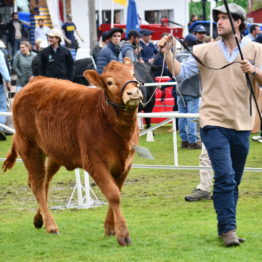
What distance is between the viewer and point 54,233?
855 centimetres

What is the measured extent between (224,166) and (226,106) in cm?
53

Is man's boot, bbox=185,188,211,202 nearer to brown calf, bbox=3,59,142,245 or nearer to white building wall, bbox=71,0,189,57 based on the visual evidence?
brown calf, bbox=3,59,142,245

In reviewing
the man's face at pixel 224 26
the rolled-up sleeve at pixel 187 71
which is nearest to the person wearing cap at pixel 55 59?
the rolled-up sleeve at pixel 187 71

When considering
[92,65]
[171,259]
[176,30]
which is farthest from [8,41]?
[171,259]

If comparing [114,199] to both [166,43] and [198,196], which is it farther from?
[198,196]

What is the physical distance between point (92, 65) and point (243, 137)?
15773 millimetres

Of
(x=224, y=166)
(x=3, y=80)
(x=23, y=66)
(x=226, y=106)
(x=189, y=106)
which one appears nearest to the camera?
(x=224, y=166)

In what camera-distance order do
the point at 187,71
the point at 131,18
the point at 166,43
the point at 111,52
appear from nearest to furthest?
1. the point at 166,43
2. the point at 187,71
3. the point at 111,52
4. the point at 131,18

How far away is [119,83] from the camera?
762cm

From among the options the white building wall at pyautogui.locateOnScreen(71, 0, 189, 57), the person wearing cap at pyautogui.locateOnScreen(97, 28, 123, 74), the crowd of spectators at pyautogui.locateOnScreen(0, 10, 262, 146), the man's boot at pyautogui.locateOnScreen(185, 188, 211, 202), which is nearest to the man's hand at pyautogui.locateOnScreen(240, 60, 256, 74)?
the man's boot at pyautogui.locateOnScreen(185, 188, 211, 202)

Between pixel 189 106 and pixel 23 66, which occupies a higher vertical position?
pixel 189 106

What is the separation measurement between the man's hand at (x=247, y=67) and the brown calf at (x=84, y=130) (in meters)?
0.94

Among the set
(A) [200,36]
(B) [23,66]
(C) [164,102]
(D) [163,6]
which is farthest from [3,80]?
(D) [163,6]

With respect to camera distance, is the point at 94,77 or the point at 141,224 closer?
the point at 94,77
